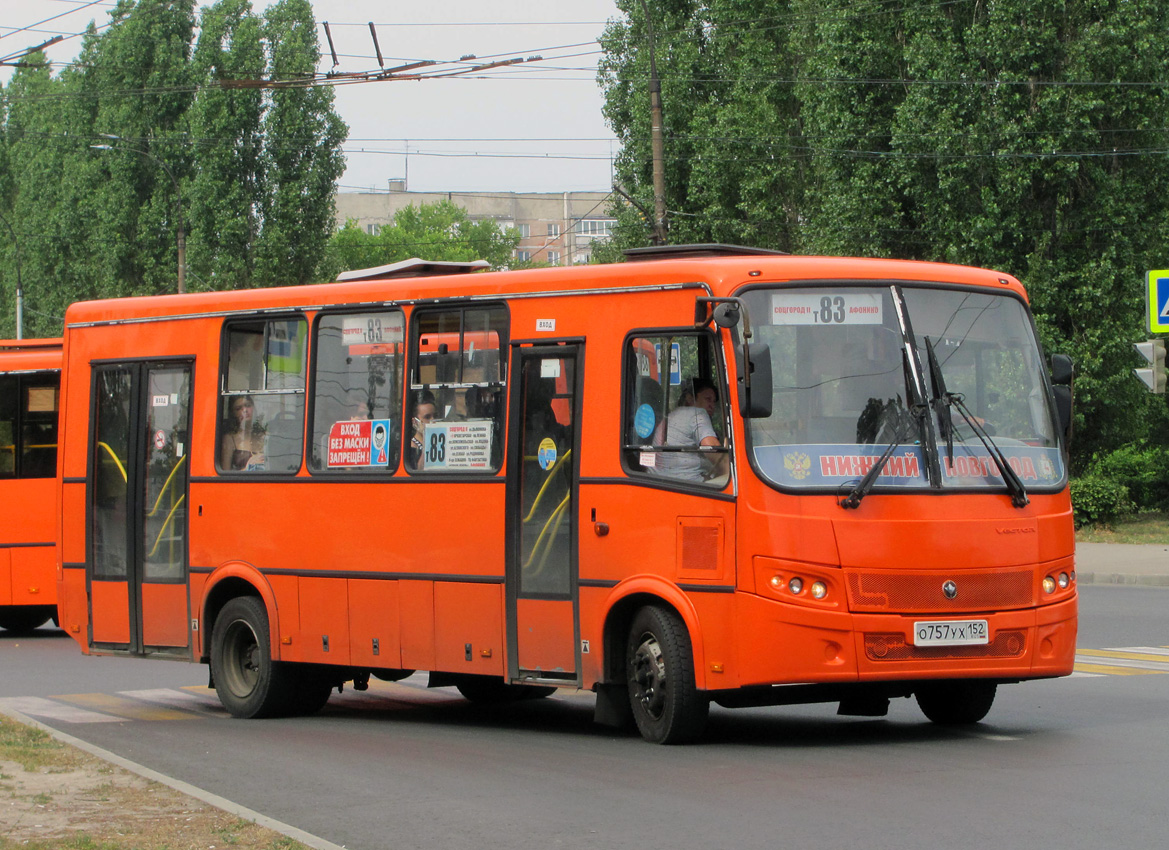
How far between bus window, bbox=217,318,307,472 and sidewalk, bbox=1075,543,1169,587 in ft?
42.0

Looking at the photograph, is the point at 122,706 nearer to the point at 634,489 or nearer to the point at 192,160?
the point at 634,489

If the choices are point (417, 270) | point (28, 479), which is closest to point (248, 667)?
point (417, 270)

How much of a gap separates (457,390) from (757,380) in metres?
2.81

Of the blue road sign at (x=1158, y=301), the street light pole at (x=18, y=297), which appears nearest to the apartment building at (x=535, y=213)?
the street light pole at (x=18, y=297)

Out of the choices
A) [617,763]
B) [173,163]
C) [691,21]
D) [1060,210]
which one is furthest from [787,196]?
[617,763]

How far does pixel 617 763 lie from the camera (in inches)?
375

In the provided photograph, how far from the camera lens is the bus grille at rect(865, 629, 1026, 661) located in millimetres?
9484

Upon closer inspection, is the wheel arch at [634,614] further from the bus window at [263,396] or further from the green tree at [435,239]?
the green tree at [435,239]

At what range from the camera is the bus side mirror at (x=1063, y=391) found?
34.6 feet

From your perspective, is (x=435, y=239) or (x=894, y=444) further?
(x=435, y=239)

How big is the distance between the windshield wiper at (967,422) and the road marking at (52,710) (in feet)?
20.6

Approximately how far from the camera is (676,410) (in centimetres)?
1012

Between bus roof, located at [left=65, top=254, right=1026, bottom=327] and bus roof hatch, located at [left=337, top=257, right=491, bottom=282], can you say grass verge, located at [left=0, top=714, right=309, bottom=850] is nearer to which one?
bus roof, located at [left=65, top=254, right=1026, bottom=327]

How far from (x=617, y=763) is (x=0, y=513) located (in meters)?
13.0
